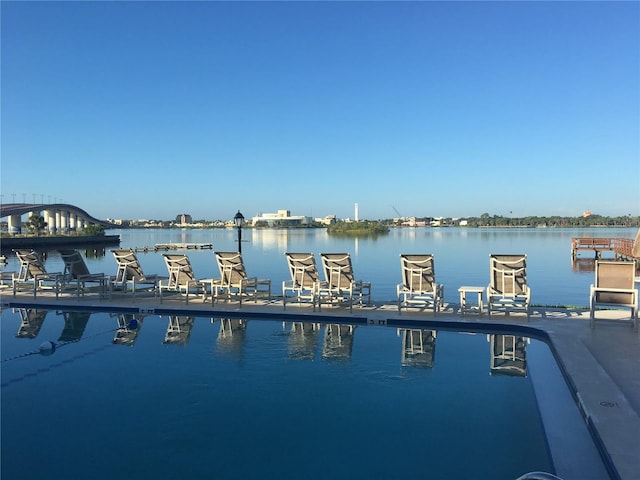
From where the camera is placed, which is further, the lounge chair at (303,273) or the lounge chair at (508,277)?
the lounge chair at (303,273)

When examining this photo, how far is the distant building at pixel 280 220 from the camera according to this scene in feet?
480

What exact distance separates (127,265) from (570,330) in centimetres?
772

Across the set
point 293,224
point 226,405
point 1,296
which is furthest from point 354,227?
point 226,405

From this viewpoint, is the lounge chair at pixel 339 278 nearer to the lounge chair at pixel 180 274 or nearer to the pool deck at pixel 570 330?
the pool deck at pixel 570 330

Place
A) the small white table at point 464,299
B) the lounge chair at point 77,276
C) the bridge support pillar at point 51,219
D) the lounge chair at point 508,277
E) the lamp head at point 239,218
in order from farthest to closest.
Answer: the bridge support pillar at point 51,219, the lamp head at point 239,218, the lounge chair at point 77,276, the small white table at point 464,299, the lounge chair at point 508,277

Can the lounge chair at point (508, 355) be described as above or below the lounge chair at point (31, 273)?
below

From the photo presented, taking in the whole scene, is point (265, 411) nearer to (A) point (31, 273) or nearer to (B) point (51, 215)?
(A) point (31, 273)

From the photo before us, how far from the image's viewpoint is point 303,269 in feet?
28.0

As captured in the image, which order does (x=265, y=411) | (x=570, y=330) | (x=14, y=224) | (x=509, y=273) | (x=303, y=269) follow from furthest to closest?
(x=14, y=224) < (x=303, y=269) < (x=509, y=273) < (x=570, y=330) < (x=265, y=411)

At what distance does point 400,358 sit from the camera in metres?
5.93

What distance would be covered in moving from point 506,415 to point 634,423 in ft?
3.26

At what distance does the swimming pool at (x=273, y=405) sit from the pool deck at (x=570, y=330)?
30cm

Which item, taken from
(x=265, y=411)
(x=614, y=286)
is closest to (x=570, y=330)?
(x=614, y=286)

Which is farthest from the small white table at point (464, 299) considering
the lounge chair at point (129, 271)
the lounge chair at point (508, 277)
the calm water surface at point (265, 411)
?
the lounge chair at point (129, 271)
